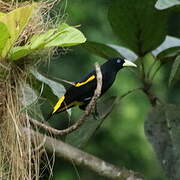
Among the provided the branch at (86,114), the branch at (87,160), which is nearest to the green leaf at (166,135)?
the branch at (87,160)

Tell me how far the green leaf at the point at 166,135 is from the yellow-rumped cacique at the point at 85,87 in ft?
0.56

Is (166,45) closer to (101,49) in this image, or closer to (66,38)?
(101,49)

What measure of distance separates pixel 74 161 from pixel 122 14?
46 centimetres

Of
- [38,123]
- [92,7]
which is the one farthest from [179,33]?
[38,123]

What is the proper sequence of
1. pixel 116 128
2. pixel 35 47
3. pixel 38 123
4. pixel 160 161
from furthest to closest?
pixel 116 128
pixel 160 161
pixel 38 123
pixel 35 47

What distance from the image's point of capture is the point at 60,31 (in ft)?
5.41

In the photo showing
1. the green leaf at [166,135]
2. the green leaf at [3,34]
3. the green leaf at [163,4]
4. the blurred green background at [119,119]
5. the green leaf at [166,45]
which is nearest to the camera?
the green leaf at [3,34]

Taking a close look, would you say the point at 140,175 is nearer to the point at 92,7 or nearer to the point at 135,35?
the point at 135,35

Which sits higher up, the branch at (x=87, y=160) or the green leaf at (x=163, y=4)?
the green leaf at (x=163, y=4)

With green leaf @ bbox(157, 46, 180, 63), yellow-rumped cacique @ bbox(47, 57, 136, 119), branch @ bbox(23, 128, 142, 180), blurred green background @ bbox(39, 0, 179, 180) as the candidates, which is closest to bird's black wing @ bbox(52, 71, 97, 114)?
yellow-rumped cacique @ bbox(47, 57, 136, 119)

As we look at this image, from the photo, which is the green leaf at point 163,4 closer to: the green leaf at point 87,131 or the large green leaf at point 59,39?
the large green leaf at point 59,39

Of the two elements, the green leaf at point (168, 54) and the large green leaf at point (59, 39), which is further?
the green leaf at point (168, 54)

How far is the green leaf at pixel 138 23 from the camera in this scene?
203 centimetres

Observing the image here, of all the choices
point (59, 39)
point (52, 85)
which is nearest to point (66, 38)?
point (59, 39)
